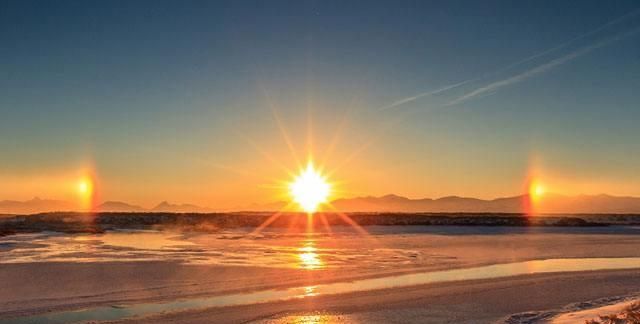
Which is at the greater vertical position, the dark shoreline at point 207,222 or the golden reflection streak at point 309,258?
the dark shoreline at point 207,222

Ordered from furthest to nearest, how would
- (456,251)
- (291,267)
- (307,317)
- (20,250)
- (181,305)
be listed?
1. (456,251)
2. (20,250)
3. (291,267)
4. (181,305)
5. (307,317)

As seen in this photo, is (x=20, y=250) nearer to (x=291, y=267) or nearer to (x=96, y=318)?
(x=291, y=267)

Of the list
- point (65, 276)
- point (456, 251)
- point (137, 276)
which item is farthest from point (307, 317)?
point (456, 251)

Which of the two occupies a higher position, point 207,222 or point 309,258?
point 207,222

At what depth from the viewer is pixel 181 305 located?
16.0m

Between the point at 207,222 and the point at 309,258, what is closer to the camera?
the point at 309,258

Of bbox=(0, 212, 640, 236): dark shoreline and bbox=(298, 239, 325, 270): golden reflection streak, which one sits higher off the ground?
bbox=(0, 212, 640, 236): dark shoreline

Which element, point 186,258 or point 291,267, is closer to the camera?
point 291,267

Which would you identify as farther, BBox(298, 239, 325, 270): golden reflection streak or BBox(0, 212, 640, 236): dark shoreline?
BBox(0, 212, 640, 236): dark shoreline

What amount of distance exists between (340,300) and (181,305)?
4573 millimetres

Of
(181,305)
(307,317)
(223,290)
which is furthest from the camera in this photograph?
(223,290)

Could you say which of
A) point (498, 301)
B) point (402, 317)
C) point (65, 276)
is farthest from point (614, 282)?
point (65, 276)

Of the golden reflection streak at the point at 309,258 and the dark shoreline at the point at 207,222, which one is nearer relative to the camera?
the golden reflection streak at the point at 309,258

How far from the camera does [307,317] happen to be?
14258mm
